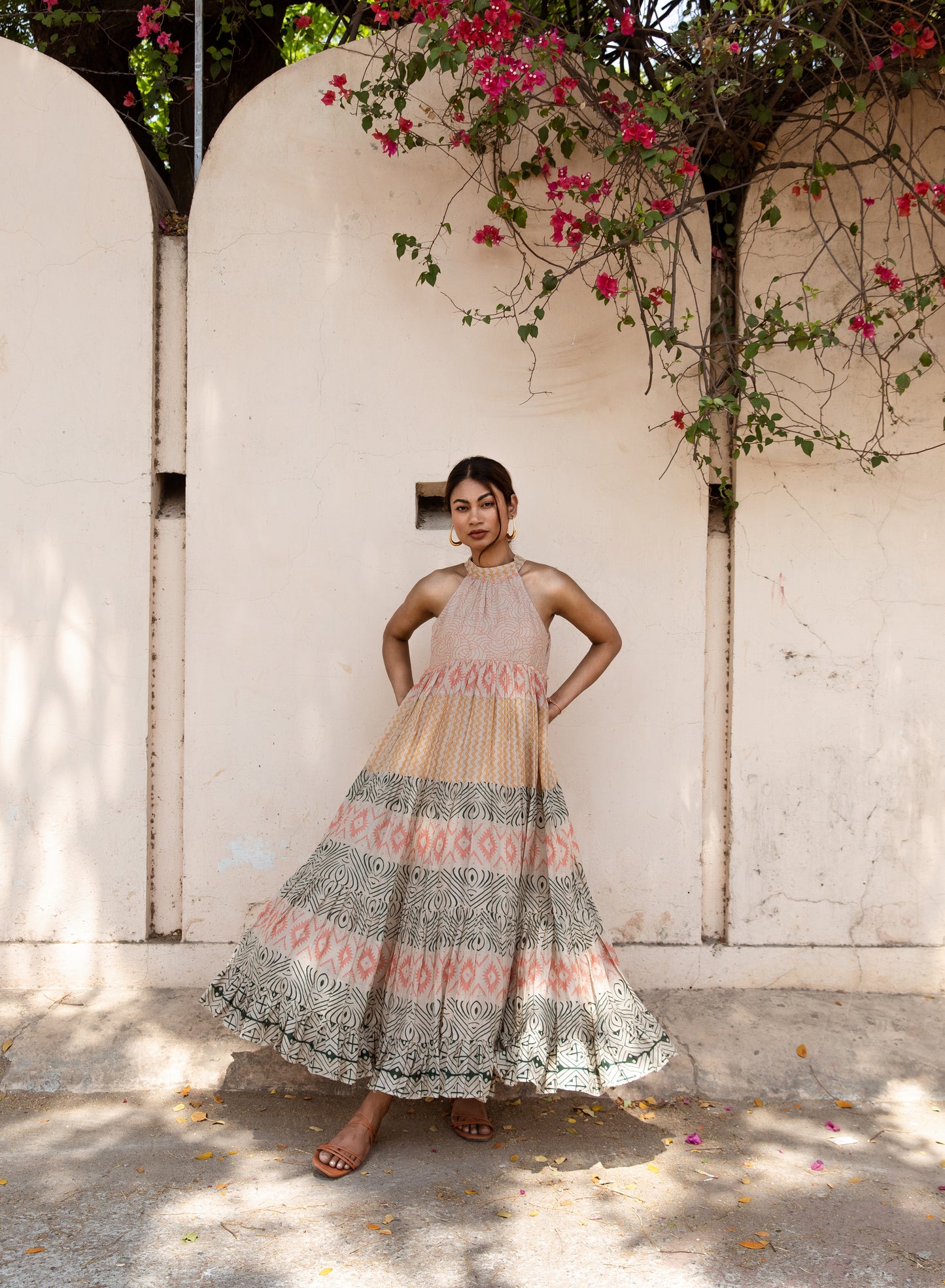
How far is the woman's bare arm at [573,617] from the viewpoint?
3.03 meters

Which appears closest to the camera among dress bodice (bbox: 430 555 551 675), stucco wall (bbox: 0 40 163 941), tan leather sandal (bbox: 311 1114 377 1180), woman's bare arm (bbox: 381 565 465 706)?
tan leather sandal (bbox: 311 1114 377 1180)

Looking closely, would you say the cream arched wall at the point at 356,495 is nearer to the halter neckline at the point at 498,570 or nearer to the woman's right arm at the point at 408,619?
the woman's right arm at the point at 408,619

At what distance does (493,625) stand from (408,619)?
0.33 m

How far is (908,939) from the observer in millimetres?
3693

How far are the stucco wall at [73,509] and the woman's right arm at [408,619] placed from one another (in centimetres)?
95

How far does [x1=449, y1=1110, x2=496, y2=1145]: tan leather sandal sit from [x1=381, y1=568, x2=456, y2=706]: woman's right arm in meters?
1.22

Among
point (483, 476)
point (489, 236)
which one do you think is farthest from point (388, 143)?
point (483, 476)

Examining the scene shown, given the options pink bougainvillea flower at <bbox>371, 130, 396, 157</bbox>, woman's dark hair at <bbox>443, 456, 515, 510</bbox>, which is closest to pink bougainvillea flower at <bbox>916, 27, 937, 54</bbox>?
pink bougainvillea flower at <bbox>371, 130, 396, 157</bbox>

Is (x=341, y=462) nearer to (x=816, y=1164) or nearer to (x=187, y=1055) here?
(x=187, y=1055)

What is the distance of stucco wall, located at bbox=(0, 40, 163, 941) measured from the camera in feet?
11.7

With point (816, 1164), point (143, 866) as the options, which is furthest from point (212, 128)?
point (816, 1164)

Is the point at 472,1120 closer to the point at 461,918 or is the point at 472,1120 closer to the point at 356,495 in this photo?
the point at 461,918

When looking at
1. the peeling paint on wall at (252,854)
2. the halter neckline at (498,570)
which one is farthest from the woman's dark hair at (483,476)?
the peeling paint on wall at (252,854)

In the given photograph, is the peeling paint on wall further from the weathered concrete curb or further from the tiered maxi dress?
the tiered maxi dress
